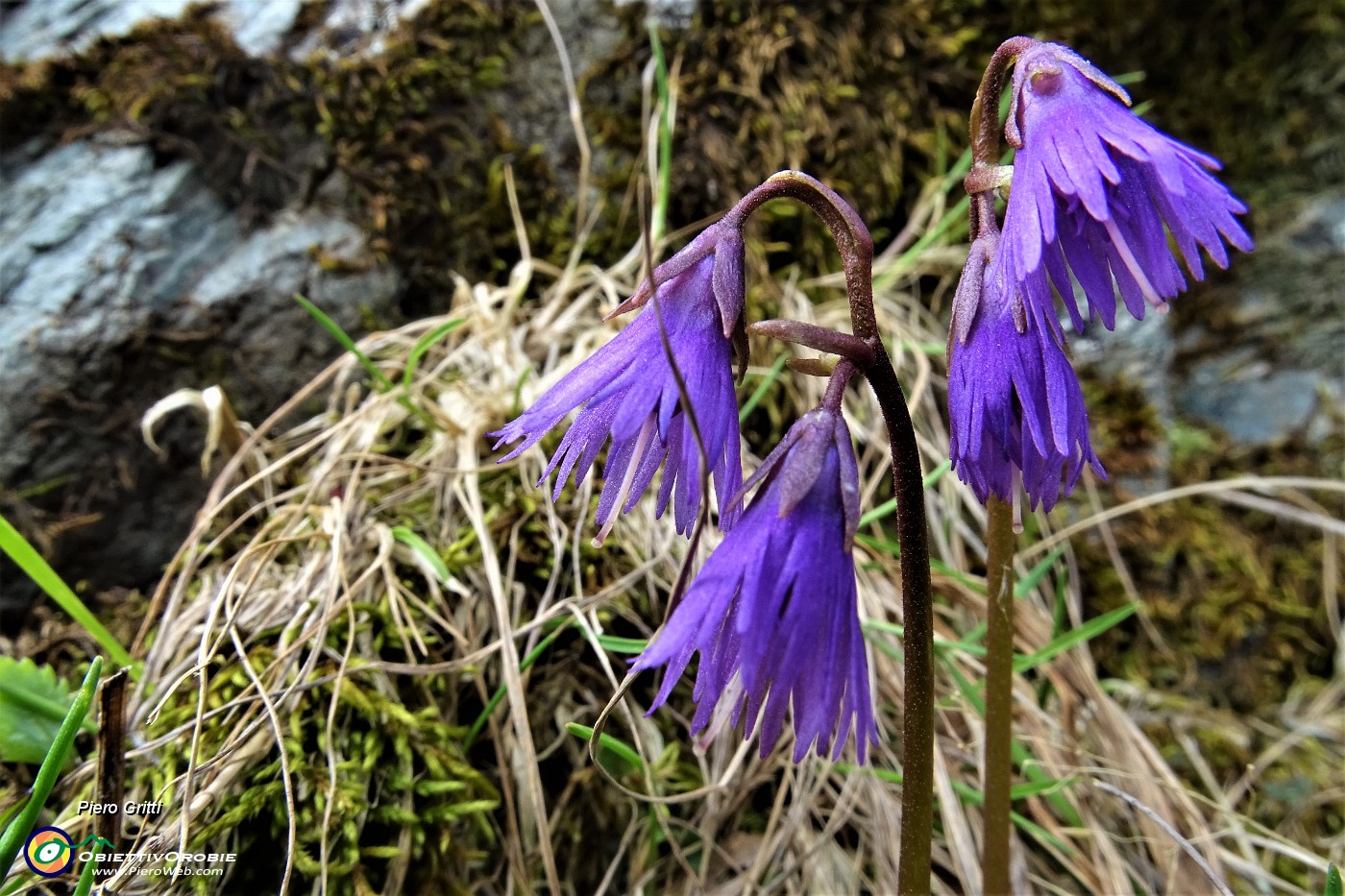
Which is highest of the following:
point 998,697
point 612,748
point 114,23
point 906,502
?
point 114,23

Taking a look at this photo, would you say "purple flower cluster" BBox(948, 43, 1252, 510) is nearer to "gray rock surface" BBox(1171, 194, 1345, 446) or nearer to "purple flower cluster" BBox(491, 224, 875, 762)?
"purple flower cluster" BBox(491, 224, 875, 762)

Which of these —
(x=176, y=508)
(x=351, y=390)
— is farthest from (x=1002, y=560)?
(x=176, y=508)

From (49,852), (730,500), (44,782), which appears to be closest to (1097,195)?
(730,500)

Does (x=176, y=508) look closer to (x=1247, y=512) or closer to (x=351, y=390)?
(x=351, y=390)

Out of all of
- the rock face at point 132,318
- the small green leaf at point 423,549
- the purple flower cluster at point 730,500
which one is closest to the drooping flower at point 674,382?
the purple flower cluster at point 730,500

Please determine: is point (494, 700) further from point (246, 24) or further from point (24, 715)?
point (246, 24)

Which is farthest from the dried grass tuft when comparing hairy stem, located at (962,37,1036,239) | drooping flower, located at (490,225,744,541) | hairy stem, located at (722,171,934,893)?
hairy stem, located at (962,37,1036,239)
